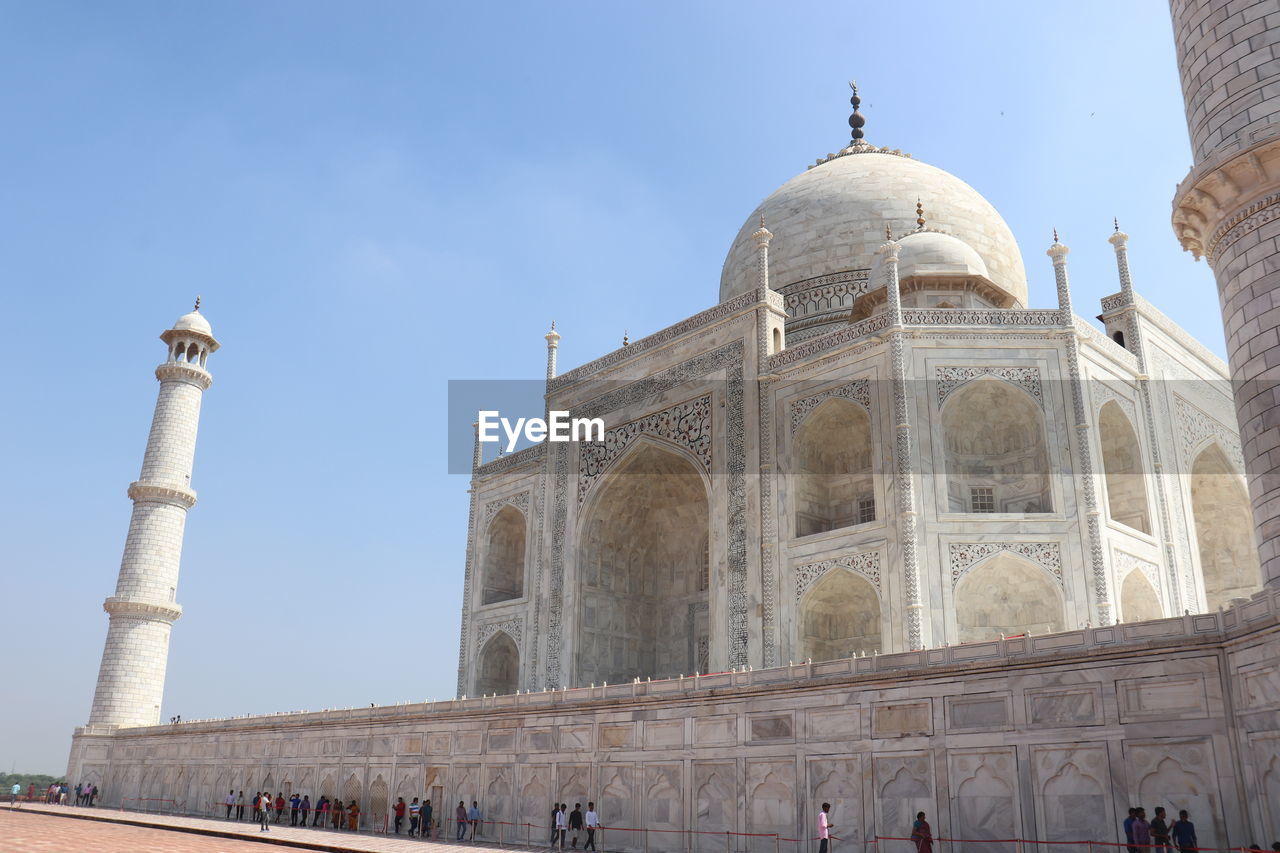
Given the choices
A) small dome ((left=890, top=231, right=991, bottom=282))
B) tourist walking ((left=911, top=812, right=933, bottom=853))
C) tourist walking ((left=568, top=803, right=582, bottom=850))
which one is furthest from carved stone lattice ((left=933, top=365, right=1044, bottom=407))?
tourist walking ((left=568, top=803, right=582, bottom=850))

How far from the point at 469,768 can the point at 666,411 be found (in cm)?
703

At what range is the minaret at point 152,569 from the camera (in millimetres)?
23625

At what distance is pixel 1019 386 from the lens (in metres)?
15.4

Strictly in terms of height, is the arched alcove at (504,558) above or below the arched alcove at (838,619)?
above

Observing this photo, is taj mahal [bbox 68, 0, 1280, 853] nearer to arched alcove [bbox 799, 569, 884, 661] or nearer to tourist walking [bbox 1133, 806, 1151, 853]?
arched alcove [bbox 799, 569, 884, 661]

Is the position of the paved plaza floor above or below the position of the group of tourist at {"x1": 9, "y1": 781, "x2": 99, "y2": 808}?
below

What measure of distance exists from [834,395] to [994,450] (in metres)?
2.50

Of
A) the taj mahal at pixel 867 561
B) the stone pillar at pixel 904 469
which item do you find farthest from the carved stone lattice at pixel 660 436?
the stone pillar at pixel 904 469

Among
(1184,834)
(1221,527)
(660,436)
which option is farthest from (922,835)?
(1221,527)

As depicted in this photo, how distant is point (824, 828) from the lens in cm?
999

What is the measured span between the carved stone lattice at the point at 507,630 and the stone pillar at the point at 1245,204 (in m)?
14.7

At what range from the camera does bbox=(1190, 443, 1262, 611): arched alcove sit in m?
18.5

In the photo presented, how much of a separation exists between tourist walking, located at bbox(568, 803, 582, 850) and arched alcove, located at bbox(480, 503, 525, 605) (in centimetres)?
956

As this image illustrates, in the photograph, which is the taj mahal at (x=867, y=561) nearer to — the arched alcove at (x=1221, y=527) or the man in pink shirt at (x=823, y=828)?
the arched alcove at (x=1221, y=527)
